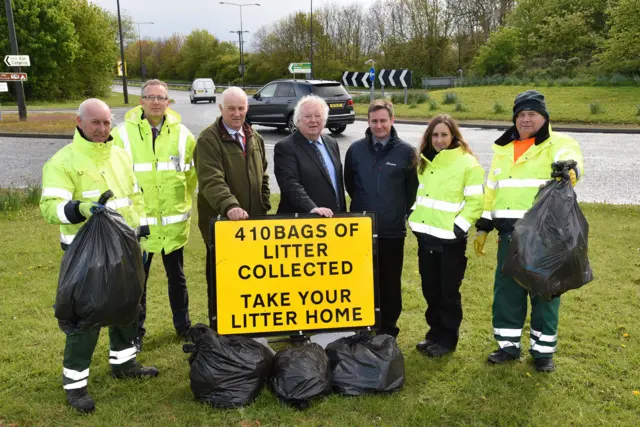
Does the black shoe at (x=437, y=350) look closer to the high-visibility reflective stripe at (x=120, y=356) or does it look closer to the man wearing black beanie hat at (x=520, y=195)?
the man wearing black beanie hat at (x=520, y=195)

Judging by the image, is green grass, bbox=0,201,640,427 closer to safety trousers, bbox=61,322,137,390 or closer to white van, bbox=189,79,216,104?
safety trousers, bbox=61,322,137,390

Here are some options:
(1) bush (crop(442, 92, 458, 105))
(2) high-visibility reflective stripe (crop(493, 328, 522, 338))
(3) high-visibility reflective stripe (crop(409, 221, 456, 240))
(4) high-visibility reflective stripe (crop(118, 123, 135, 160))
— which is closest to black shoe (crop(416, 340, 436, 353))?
(2) high-visibility reflective stripe (crop(493, 328, 522, 338))

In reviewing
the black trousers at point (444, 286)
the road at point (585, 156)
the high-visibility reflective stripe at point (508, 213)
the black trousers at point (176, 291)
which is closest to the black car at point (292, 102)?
the road at point (585, 156)

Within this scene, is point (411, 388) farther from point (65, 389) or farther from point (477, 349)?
point (65, 389)

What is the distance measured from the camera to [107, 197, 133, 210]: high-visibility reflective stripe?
11.5ft

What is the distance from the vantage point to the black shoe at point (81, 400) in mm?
3422

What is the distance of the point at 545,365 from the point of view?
3926 mm

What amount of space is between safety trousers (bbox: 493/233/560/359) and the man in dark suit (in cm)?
132

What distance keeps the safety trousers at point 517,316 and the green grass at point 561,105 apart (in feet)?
56.3

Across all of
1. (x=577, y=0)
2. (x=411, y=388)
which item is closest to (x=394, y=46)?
(x=577, y=0)

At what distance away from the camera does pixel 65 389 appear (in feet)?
11.4

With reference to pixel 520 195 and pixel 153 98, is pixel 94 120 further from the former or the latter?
pixel 520 195

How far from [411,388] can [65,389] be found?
88.1 inches

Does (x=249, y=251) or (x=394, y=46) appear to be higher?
(x=394, y=46)
